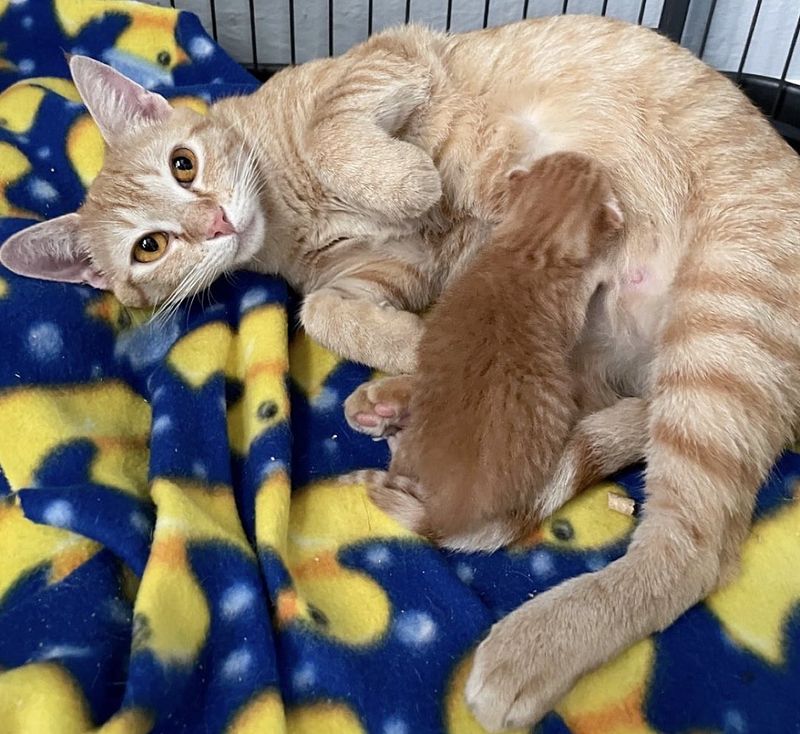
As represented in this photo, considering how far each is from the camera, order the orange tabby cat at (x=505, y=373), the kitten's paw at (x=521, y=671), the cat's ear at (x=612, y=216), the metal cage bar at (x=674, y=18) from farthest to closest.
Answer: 1. the metal cage bar at (x=674, y=18)
2. the cat's ear at (x=612, y=216)
3. the orange tabby cat at (x=505, y=373)
4. the kitten's paw at (x=521, y=671)

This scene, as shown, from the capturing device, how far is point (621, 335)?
1.50 meters

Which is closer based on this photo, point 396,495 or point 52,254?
point 396,495

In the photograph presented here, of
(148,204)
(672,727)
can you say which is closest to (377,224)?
(148,204)

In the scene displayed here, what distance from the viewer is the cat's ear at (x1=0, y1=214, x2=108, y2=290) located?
1442 mm

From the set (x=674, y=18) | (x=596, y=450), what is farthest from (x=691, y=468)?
(x=674, y=18)

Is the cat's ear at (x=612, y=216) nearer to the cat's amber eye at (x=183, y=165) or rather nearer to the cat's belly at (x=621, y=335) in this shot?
the cat's belly at (x=621, y=335)

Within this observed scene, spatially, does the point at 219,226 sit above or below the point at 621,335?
above

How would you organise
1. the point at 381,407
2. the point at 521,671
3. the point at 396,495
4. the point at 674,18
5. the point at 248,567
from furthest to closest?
the point at 674,18
the point at 381,407
the point at 396,495
the point at 248,567
the point at 521,671

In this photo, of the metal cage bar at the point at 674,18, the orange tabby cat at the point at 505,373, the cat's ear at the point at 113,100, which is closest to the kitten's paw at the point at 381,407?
the orange tabby cat at the point at 505,373

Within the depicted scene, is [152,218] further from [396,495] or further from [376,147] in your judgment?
[396,495]

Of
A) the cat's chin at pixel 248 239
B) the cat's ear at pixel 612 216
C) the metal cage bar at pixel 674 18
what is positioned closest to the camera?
the cat's ear at pixel 612 216

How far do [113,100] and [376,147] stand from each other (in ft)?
1.82

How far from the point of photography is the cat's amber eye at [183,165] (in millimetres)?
1535

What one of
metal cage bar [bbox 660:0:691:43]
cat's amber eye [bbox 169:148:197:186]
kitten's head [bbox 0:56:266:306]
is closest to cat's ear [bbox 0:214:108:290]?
kitten's head [bbox 0:56:266:306]
